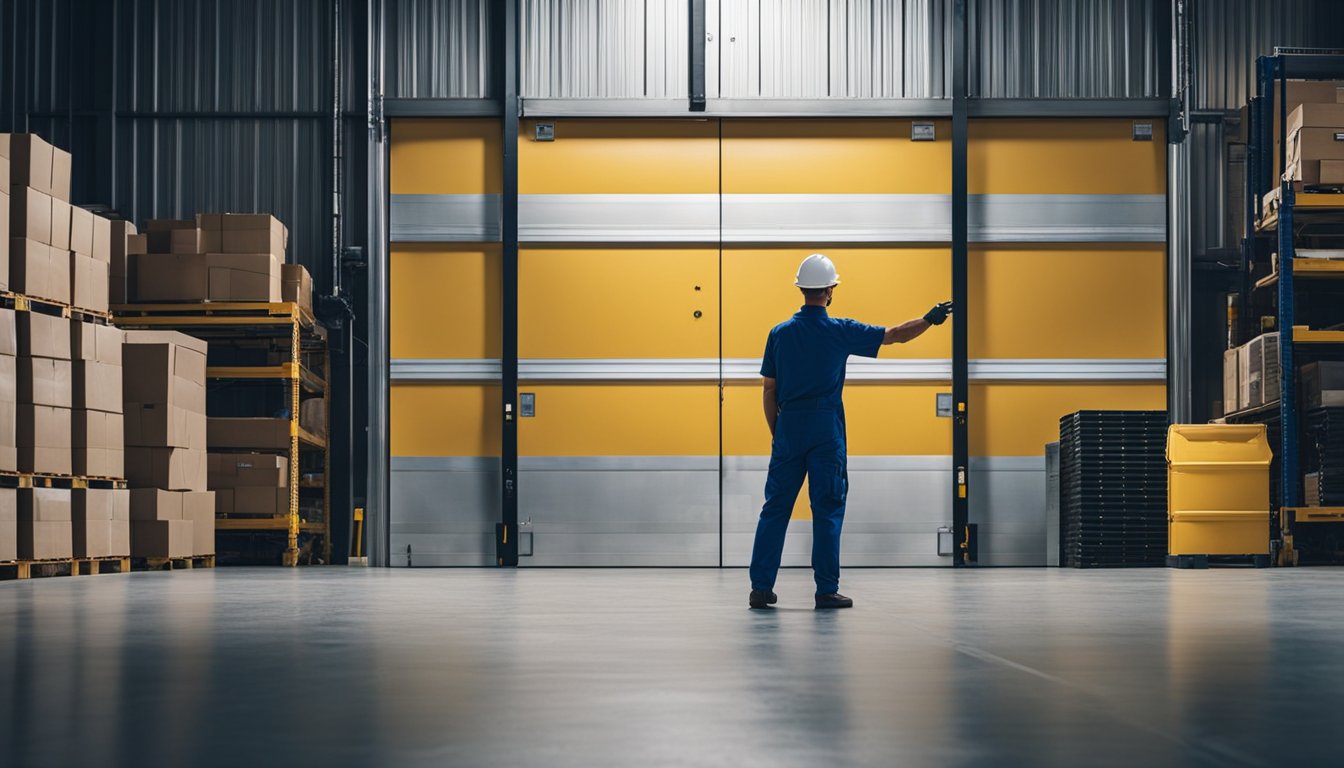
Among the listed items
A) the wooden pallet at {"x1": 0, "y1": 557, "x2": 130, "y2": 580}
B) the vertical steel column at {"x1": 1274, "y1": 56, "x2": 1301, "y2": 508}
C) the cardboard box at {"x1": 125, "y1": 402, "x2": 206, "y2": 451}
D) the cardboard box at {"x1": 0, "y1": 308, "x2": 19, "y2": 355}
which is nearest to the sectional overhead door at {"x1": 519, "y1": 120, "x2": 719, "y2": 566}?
the cardboard box at {"x1": 125, "y1": 402, "x2": 206, "y2": 451}

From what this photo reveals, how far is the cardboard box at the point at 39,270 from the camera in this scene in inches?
414

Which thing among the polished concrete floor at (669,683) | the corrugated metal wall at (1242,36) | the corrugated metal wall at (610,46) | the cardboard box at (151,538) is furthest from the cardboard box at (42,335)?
the corrugated metal wall at (1242,36)

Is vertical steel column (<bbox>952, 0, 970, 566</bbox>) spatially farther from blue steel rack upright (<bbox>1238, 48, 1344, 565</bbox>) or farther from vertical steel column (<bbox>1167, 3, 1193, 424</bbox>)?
blue steel rack upright (<bbox>1238, 48, 1344, 565</bbox>)

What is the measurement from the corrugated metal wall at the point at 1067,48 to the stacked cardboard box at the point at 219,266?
686 cm

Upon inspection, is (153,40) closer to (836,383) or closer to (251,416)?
(251,416)

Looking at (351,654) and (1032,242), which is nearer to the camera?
(351,654)

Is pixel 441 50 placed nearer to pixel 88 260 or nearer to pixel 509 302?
pixel 509 302

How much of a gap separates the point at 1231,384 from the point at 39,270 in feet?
32.2

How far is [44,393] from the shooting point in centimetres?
1064

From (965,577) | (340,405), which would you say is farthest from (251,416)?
(965,577)

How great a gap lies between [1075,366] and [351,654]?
438 inches

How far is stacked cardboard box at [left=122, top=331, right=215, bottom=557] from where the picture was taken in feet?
39.5

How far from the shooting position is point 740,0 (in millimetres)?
14711

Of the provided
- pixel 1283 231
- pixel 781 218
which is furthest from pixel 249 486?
pixel 1283 231
